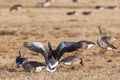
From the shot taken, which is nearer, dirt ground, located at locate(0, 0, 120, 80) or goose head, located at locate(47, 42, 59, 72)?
goose head, located at locate(47, 42, 59, 72)

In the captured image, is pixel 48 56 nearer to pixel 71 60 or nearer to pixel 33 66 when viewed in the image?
pixel 33 66

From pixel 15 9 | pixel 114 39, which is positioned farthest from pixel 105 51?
pixel 15 9

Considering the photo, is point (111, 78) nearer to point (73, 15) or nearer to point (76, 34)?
point (76, 34)

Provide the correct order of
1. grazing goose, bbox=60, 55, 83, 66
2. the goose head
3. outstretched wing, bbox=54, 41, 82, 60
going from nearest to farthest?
the goose head → outstretched wing, bbox=54, 41, 82, 60 → grazing goose, bbox=60, 55, 83, 66

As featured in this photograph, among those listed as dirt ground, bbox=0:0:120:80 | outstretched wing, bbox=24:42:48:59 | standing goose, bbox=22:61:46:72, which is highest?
outstretched wing, bbox=24:42:48:59

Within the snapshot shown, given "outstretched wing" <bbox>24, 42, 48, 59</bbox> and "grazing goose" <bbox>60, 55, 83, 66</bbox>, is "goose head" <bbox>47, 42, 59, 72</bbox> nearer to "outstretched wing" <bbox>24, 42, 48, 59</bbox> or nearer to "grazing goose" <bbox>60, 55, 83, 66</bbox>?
"outstretched wing" <bbox>24, 42, 48, 59</bbox>

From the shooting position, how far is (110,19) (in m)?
26.6

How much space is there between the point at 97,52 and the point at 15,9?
55.7ft

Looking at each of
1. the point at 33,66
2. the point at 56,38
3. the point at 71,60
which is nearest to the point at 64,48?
the point at 33,66

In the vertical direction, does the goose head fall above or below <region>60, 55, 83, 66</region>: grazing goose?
above

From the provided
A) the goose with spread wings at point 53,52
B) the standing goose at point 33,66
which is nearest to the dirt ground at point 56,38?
the standing goose at point 33,66

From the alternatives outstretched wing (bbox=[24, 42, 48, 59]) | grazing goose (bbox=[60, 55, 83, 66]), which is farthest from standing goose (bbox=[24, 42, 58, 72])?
grazing goose (bbox=[60, 55, 83, 66])

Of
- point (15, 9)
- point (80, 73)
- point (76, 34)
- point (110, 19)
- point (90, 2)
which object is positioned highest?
point (80, 73)

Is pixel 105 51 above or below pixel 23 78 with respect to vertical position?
below
